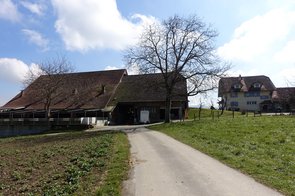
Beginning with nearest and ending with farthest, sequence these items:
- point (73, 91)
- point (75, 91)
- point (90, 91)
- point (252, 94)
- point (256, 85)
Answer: point (90, 91), point (75, 91), point (73, 91), point (256, 85), point (252, 94)

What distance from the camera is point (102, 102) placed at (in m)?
61.0

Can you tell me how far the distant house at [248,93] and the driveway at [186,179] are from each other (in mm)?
75955

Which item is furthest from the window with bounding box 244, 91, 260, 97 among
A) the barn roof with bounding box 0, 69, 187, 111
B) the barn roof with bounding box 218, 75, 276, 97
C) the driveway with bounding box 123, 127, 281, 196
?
the driveway with bounding box 123, 127, 281, 196

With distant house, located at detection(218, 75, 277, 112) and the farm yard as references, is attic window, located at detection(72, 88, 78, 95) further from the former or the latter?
the farm yard

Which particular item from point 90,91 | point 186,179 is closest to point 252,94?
point 90,91

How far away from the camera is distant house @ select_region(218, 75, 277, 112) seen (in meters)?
91.5

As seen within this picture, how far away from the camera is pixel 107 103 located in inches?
2392

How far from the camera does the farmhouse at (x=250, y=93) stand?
90500mm

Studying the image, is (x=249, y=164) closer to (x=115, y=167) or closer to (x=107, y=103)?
(x=115, y=167)

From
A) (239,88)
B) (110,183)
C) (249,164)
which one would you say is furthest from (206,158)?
(239,88)

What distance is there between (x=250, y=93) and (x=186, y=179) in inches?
3324

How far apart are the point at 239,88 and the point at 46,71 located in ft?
167

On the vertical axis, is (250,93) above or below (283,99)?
above

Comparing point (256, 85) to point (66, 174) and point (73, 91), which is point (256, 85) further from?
point (66, 174)
